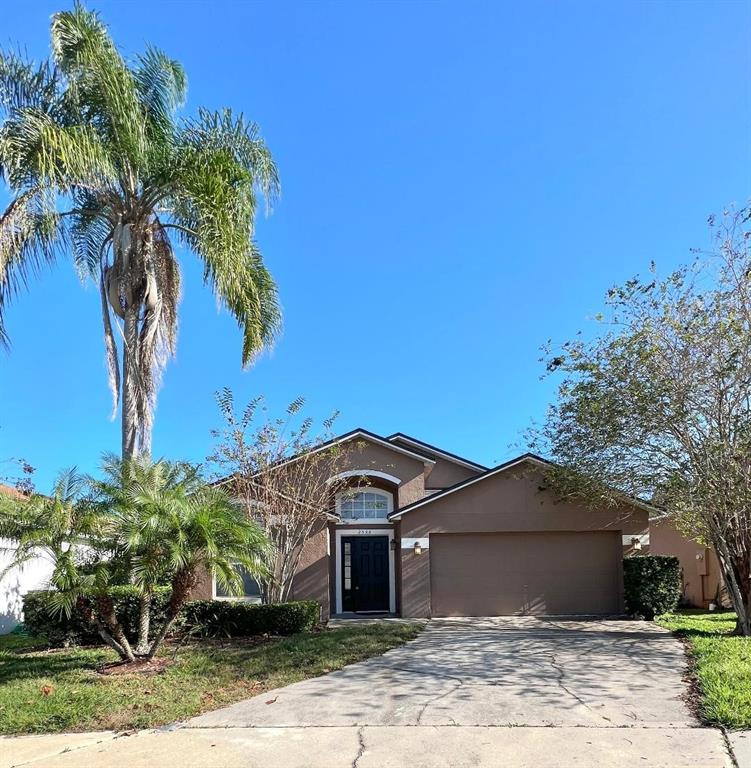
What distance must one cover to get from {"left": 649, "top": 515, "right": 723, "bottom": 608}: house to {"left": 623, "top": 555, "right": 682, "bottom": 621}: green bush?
4.67ft

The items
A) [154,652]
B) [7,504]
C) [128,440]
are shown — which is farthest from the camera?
[128,440]

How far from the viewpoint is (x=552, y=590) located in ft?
57.9

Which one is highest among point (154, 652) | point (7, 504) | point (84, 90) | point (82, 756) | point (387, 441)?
point (84, 90)

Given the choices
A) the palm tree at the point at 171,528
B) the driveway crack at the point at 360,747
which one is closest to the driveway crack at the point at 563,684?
the driveway crack at the point at 360,747

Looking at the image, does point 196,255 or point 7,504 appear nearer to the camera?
point 7,504

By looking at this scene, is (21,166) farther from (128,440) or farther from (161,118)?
(128,440)

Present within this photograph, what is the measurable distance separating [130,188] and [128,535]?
22.2 feet

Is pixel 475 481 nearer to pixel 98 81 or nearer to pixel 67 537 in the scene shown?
pixel 67 537

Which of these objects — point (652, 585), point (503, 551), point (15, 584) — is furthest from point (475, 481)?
point (15, 584)

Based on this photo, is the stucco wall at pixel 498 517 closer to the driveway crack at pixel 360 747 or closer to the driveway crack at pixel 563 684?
the driveway crack at pixel 563 684

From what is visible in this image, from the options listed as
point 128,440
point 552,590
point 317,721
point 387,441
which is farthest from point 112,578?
point 552,590

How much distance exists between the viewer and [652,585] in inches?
639

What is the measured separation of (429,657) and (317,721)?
393cm

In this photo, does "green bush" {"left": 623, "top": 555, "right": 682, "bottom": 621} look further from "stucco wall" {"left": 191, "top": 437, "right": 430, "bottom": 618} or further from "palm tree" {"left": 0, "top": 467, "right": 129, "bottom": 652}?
"palm tree" {"left": 0, "top": 467, "right": 129, "bottom": 652}
